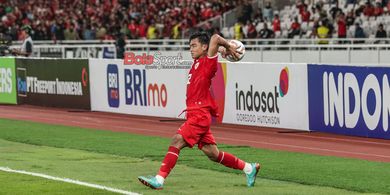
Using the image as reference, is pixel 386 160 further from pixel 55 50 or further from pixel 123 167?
pixel 55 50

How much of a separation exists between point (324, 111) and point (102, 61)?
9.26 metres

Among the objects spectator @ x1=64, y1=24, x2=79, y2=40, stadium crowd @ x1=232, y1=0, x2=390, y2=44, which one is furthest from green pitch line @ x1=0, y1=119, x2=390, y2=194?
spectator @ x1=64, y1=24, x2=79, y2=40

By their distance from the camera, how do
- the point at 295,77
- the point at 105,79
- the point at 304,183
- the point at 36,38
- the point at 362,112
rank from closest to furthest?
1. the point at 304,183
2. the point at 362,112
3. the point at 295,77
4. the point at 105,79
5. the point at 36,38

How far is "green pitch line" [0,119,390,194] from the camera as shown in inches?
486

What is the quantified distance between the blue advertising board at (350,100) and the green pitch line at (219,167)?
9.03 feet

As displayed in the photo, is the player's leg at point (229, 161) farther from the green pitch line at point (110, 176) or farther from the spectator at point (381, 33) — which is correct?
the spectator at point (381, 33)

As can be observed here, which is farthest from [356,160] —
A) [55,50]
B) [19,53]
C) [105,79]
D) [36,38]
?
[36,38]

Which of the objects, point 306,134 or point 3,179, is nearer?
point 3,179

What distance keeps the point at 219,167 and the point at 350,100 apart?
5.87 m

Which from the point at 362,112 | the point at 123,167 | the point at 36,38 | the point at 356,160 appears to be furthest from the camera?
the point at 36,38

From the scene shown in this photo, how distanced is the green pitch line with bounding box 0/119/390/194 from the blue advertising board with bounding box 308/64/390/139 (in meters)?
2.75

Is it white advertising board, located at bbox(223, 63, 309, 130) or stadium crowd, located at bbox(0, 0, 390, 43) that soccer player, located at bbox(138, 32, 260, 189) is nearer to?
white advertising board, located at bbox(223, 63, 309, 130)

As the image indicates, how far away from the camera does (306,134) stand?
2064cm

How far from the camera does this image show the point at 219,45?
38.4ft
